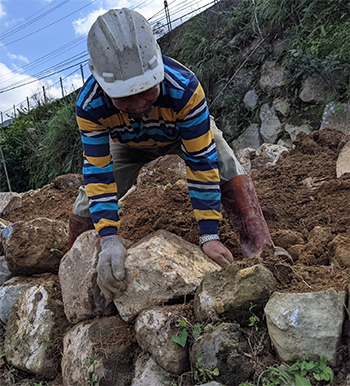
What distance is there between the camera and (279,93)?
17.3 ft

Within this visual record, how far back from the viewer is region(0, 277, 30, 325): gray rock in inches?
97.8

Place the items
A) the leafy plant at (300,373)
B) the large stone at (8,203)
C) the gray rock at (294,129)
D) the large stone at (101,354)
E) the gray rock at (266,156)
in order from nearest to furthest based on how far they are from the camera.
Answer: the leafy plant at (300,373), the large stone at (101,354), the gray rock at (266,156), the large stone at (8,203), the gray rock at (294,129)

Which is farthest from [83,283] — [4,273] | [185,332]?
[4,273]

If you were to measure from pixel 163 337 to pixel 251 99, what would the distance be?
4650 millimetres

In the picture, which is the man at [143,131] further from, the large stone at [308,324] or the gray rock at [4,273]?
the gray rock at [4,273]

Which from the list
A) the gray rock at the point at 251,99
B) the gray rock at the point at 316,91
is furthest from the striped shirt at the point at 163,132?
the gray rock at the point at 251,99

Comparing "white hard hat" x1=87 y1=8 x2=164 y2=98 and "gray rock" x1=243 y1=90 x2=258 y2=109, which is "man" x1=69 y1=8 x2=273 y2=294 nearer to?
"white hard hat" x1=87 y1=8 x2=164 y2=98

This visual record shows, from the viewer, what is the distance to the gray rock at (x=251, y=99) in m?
5.56

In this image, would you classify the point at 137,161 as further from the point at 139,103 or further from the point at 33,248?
the point at 33,248

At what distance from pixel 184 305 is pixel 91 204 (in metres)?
0.72

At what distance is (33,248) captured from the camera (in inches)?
103

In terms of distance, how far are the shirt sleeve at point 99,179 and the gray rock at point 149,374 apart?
64 centimetres

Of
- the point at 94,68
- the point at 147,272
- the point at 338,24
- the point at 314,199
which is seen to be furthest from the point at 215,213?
the point at 338,24

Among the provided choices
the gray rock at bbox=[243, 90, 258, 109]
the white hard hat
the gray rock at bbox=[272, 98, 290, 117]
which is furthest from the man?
the gray rock at bbox=[243, 90, 258, 109]
